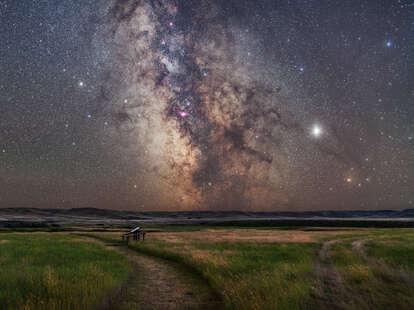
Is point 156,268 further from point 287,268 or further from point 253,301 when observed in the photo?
point 253,301

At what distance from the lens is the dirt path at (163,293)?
952cm

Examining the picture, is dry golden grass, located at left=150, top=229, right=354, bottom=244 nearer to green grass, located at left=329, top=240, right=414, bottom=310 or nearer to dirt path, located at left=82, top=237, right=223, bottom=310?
dirt path, located at left=82, top=237, right=223, bottom=310


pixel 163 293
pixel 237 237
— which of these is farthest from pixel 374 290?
pixel 237 237

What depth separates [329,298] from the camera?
34.4ft

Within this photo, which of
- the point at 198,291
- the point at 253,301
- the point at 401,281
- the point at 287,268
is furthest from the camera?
the point at 287,268

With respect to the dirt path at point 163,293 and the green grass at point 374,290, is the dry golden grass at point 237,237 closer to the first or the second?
the dirt path at point 163,293

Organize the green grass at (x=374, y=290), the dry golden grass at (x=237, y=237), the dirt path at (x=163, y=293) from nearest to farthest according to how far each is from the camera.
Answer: the dirt path at (x=163, y=293) < the green grass at (x=374, y=290) < the dry golden grass at (x=237, y=237)

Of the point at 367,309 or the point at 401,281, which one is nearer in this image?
the point at 367,309

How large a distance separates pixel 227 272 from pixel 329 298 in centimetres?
539

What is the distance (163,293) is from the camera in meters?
11.0

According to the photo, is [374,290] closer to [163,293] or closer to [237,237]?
[163,293]

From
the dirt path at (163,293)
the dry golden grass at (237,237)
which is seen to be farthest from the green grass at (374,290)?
the dry golden grass at (237,237)

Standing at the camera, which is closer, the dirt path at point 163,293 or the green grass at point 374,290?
the dirt path at point 163,293

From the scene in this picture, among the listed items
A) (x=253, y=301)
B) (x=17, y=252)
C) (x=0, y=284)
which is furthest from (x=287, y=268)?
(x=17, y=252)
